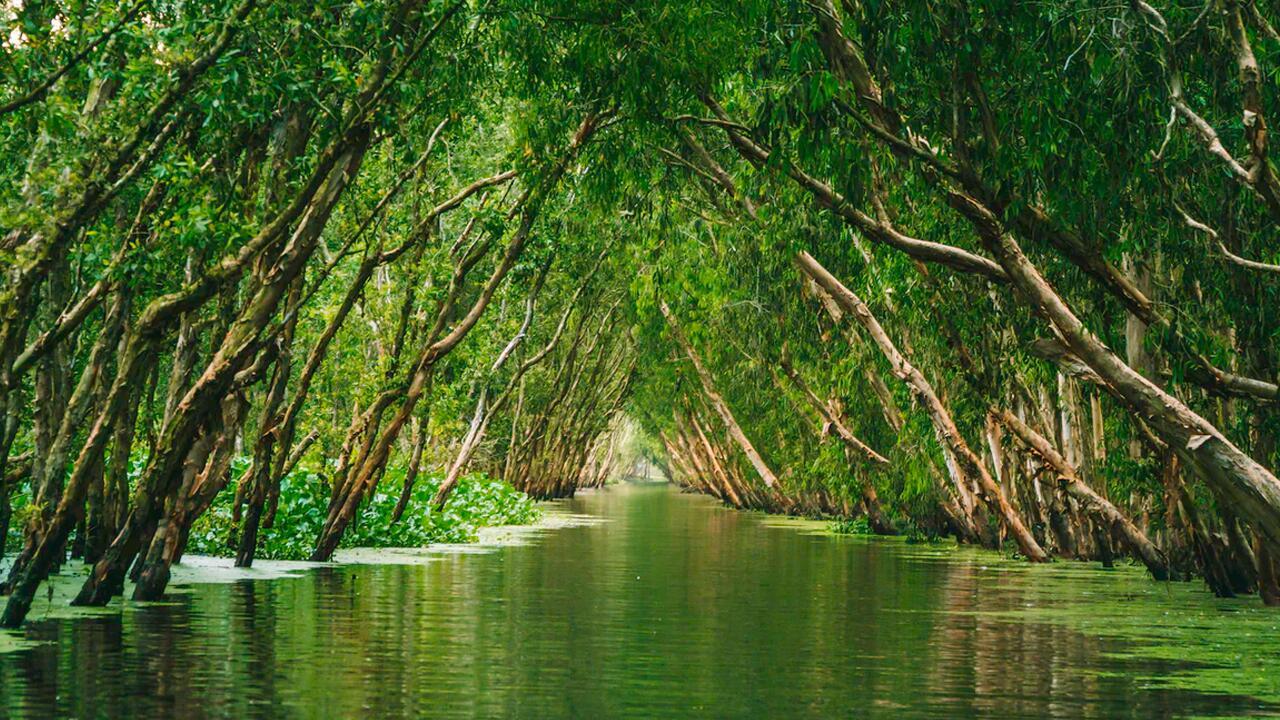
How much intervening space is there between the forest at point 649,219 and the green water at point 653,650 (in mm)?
1385

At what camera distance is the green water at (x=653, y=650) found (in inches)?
372

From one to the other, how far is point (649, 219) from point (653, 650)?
17542 millimetres

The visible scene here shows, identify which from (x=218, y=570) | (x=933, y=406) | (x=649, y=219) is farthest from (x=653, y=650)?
(x=649, y=219)

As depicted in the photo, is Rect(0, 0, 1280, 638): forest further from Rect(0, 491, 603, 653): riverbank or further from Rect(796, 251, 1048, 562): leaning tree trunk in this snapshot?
Rect(0, 491, 603, 653): riverbank

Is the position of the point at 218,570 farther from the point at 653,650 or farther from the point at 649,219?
the point at 649,219

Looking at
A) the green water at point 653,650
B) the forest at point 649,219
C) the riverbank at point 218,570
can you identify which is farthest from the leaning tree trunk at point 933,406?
the riverbank at point 218,570

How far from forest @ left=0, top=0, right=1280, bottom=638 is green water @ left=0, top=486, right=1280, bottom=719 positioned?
1385 mm

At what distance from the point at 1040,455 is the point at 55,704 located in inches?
669

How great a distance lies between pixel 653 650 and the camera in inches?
494

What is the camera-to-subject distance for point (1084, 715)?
364 inches

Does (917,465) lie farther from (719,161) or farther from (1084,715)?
(1084,715)

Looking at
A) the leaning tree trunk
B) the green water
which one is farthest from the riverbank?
the leaning tree trunk

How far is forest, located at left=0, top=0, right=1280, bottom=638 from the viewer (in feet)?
43.5

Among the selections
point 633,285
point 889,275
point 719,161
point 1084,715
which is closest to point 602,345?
point 633,285
